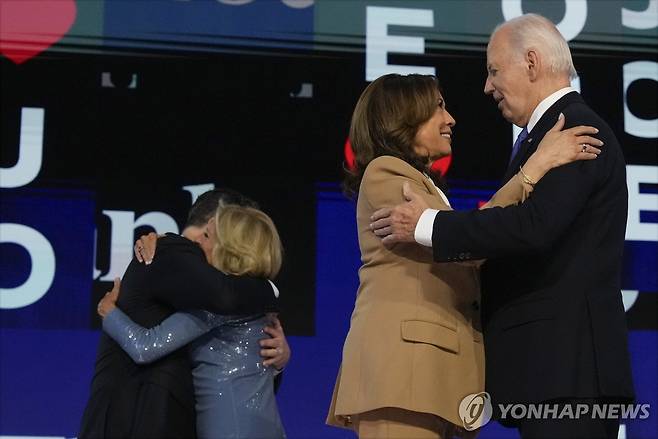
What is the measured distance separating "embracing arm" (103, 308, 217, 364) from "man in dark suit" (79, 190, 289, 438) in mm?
34

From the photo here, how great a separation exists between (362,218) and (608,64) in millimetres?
2331

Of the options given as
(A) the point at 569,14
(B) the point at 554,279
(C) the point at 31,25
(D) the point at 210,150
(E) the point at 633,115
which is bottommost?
(B) the point at 554,279

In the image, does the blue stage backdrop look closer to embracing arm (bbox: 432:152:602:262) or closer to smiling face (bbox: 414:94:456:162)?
smiling face (bbox: 414:94:456:162)

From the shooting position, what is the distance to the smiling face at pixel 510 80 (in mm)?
2348

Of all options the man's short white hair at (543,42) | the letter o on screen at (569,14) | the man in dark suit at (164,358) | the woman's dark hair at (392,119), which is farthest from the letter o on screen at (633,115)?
the man in dark suit at (164,358)

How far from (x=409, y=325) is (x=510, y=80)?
0.67 meters

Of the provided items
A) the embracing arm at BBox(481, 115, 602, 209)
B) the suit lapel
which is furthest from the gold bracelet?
the suit lapel

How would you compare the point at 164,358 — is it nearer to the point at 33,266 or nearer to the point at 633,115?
the point at 33,266

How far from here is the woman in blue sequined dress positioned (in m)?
2.63

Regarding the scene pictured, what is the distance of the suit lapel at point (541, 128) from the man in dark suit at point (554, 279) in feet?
0.16

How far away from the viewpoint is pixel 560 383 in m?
2.03

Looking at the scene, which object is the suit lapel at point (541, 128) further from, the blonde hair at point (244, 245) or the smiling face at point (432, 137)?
the blonde hair at point (244, 245)
